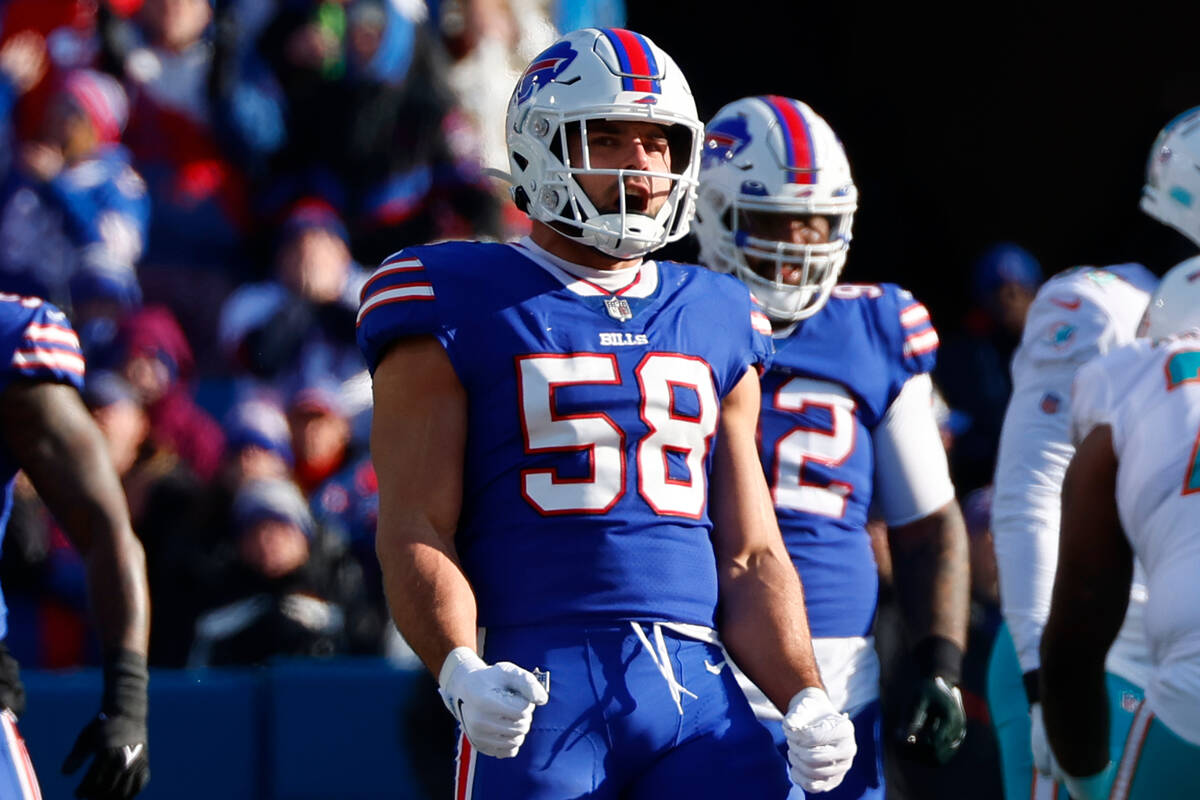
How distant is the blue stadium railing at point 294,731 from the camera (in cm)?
555

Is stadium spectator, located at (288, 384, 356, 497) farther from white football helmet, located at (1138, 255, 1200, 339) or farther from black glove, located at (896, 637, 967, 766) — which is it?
white football helmet, located at (1138, 255, 1200, 339)

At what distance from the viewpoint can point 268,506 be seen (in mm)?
6180

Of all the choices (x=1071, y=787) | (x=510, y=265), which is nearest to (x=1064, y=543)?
(x=1071, y=787)

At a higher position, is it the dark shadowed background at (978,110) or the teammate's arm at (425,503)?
the teammate's arm at (425,503)

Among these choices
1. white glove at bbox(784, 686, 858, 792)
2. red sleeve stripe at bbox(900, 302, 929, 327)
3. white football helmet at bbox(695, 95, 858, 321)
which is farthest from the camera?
red sleeve stripe at bbox(900, 302, 929, 327)

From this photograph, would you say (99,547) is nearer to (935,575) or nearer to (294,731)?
(935,575)

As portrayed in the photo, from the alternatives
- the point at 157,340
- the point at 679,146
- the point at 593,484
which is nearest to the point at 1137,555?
the point at 593,484

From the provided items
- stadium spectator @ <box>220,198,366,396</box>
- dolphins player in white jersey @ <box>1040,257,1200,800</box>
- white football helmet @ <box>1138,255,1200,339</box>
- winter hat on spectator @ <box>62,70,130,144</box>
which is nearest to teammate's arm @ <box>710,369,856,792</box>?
dolphins player in white jersey @ <box>1040,257,1200,800</box>

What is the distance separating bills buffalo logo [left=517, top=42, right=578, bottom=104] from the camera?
126 inches

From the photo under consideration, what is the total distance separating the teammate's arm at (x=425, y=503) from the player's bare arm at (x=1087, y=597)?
3.45 feet

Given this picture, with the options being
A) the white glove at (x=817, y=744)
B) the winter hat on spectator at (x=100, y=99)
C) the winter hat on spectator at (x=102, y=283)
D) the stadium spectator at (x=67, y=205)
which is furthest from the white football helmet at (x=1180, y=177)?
the winter hat on spectator at (x=100, y=99)

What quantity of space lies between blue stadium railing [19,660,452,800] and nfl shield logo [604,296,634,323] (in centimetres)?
277

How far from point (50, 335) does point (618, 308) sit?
Result: 123 cm

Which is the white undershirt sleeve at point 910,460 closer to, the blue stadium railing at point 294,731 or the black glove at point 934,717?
the black glove at point 934,717
